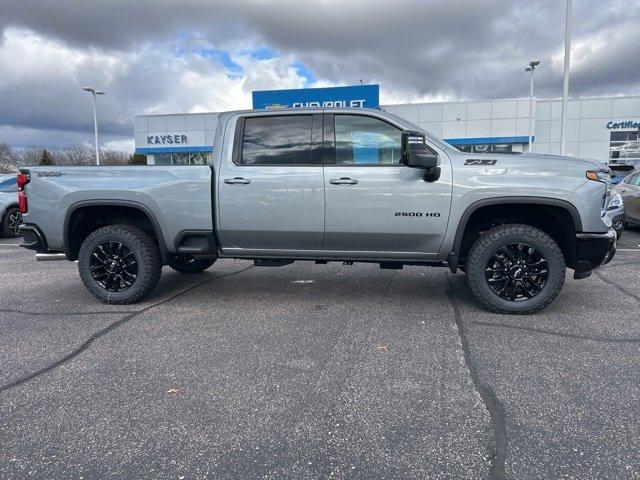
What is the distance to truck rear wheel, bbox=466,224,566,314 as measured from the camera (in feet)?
13.9

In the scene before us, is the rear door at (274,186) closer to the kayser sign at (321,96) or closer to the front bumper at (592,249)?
the front bumper at (592,249)

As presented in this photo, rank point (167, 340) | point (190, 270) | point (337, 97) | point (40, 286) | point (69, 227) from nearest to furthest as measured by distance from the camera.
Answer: point (167, 340) → point (69, 227) → point (40, 286) → point (190, 270) → point (337, 97)

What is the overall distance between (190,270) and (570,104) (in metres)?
29.1

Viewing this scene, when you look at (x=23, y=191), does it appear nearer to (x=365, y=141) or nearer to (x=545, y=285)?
(x=365, y=141)

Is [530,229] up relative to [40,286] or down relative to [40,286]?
up

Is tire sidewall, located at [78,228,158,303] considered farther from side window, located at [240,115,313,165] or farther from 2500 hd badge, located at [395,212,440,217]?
2500 hd badge, located at [395,212,440,217]

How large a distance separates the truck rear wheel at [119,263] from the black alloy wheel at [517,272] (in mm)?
3537

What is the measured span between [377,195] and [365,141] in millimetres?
595

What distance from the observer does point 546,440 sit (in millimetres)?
2420

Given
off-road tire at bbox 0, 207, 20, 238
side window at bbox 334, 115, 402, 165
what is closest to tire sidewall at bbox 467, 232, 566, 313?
side window at bbox 334, 115, 402, 165

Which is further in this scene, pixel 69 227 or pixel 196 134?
pixel 196 134

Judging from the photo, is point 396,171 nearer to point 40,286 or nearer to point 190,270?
point 190,270

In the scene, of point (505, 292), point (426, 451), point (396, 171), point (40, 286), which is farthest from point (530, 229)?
point (40, 286)

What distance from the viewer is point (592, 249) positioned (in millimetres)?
4188
